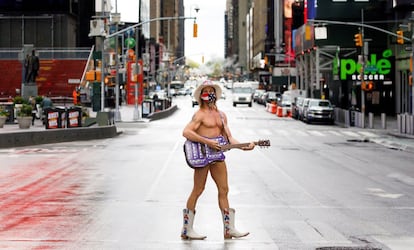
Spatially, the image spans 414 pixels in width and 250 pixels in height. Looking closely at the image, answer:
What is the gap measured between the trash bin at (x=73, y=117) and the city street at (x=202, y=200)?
8183 millimetres

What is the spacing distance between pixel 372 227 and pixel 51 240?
4.70 meters

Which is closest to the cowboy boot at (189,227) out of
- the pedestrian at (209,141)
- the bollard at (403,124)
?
the pedestrian at (209,141)

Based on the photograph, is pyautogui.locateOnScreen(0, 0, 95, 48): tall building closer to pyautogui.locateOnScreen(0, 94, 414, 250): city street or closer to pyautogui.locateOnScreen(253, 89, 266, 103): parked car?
pyautogui.locateOnScreen(253, 89, 266, 103): parked car

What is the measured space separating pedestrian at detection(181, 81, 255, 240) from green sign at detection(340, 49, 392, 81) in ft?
203

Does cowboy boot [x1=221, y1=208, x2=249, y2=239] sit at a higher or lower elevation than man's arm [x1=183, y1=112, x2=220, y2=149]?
lower

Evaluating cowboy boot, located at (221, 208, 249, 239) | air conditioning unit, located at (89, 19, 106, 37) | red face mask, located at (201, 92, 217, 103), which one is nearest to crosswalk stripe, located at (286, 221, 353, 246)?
cowboy boot, located at (221, 208, 249, 239)

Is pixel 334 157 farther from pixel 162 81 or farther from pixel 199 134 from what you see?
pixel 162 81

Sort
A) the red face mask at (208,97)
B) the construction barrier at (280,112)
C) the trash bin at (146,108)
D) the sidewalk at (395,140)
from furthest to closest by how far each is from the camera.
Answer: the construction barrier at (280,112) → the trash bin at (146,108) → the sidewalk at (395,140) → the red face mask at (208,97)

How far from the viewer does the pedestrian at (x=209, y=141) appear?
32.4 ft

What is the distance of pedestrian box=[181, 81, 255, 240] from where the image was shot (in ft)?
32.4

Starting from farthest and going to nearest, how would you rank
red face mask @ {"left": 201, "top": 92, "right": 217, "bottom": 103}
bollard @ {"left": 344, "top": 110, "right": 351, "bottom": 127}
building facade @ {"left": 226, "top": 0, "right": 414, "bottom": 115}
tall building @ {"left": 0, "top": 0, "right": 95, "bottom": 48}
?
tall building @ {"left": 0, "top": 0, "right": 95, "bottom": 48} → building facade @ {"left": 226, "top": 0, "right": 414, "bottom": 115} → bollard @ {"left": 344, "top": 110, "right": 351, "bottom": 127} → red face mask @ {"left": 201, "top": 92, "right": 217, "bottom": 103}

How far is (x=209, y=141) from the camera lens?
31.9 feet

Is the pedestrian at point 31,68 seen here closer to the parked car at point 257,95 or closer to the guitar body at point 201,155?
the guitar body at point 201,155

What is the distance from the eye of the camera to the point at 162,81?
18025 cm
